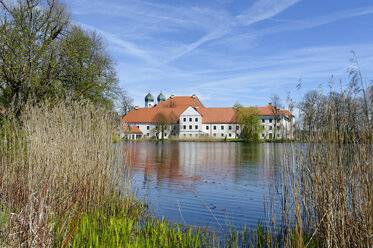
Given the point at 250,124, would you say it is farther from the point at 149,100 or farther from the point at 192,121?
the point at 149,100

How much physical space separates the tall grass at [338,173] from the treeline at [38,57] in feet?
36.2

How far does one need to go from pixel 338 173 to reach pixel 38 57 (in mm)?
15877

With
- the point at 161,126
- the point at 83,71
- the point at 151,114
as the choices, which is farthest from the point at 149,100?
the point at 83,71

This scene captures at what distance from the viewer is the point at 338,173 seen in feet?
12.0

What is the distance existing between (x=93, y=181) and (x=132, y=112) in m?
77.2

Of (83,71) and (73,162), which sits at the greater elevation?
(83,71)

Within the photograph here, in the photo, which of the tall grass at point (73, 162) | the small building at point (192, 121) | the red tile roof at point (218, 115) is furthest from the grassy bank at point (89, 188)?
the red tile roof at point (218, 115)

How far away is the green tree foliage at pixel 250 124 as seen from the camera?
55.8 m

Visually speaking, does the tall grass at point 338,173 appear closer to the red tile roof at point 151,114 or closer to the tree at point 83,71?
the tree at point 83,71

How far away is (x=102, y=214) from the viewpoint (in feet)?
18.7

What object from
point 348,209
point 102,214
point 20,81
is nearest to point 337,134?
point 348,209

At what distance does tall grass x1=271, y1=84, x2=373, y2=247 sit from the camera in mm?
Result: 3361

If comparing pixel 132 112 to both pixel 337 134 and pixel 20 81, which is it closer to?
pixel 20 81

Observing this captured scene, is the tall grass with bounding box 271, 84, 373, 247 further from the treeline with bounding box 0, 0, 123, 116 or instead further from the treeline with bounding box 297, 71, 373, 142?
the treeline with bounding box 0, 0, 123, 116
